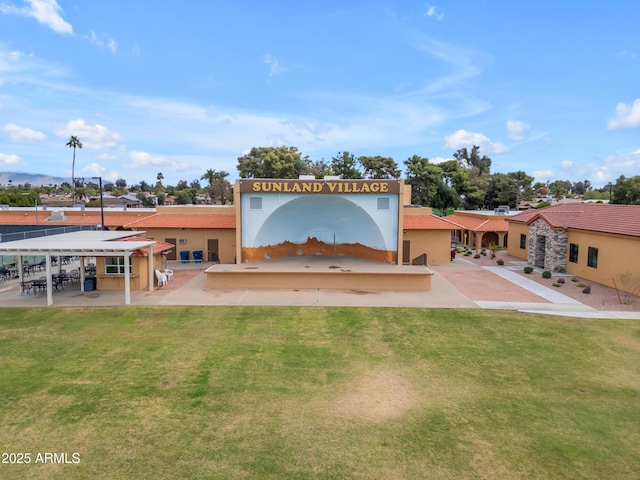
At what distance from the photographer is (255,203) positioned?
2822 cm

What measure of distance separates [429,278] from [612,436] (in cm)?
1518

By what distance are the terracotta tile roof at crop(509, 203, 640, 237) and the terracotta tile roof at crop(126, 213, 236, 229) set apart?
2588 cm

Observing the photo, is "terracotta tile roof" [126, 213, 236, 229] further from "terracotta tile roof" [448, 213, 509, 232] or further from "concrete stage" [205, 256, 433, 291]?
"terracotta tile roof" [448, 213, 509, 232]

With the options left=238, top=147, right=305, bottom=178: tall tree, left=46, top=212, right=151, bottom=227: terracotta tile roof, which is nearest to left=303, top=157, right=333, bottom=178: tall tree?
left=238, top=147, right=305, bottom=178: tall tree

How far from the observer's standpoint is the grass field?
8.73 m

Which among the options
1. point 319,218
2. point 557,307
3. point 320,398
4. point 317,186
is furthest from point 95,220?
point 557,307

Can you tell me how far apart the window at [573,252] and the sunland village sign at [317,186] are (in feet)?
46.9

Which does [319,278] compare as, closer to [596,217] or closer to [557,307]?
[557,307]

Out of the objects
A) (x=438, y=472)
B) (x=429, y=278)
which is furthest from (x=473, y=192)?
(x=438, y=472)

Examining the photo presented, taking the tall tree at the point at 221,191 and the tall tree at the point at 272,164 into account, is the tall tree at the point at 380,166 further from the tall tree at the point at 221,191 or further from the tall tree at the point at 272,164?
the tall tree at the point at 221,191

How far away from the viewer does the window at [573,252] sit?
3016 centimetres

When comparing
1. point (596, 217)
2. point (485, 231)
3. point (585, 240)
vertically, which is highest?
point (596, 217)

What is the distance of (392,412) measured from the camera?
1084 cm

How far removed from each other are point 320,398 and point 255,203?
18.6 meters
